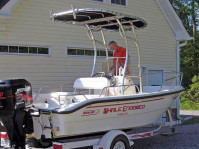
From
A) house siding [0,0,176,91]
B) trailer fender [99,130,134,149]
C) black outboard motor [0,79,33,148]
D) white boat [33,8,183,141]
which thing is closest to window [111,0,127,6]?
house siding [0,0,176,91]

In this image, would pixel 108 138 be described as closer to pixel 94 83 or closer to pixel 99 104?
pixel 99 104

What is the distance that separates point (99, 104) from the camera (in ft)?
20.9

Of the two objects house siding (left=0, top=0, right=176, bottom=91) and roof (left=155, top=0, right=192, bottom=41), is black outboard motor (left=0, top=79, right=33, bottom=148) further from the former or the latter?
roof (left=155, top=0, right=192, bottom=41)

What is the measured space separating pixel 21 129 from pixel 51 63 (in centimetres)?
455

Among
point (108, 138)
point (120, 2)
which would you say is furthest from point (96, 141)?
point (120, 2)

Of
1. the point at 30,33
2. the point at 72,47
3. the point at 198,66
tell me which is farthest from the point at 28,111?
the point at 198,66

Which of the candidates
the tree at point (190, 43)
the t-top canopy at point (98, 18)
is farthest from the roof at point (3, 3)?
the tree at point (190, 43)

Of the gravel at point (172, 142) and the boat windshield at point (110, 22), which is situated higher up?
the boat windshield at point (110, 22)

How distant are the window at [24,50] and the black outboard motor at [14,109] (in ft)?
11.8

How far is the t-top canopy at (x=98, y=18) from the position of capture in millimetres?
7076

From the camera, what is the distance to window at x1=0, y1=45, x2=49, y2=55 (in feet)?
30.9

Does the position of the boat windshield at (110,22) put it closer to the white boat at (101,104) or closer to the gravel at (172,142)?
the white boat at (101,104)

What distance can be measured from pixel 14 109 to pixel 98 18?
9.91 feet

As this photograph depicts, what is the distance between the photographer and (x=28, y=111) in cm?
619
